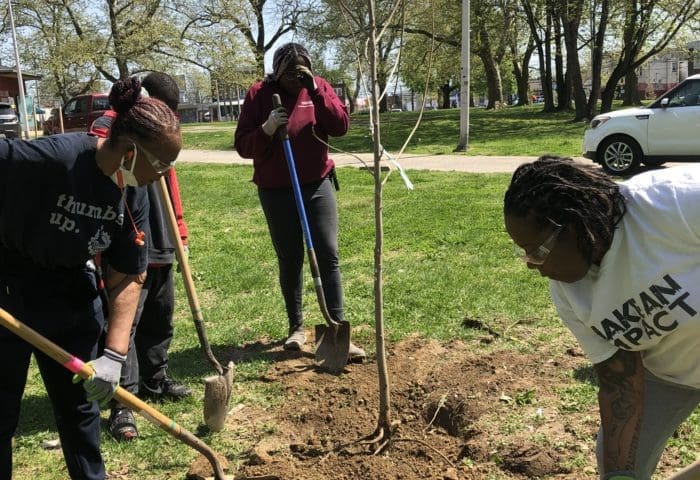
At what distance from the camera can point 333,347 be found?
380 cm

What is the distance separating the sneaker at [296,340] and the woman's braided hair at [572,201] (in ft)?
8.69

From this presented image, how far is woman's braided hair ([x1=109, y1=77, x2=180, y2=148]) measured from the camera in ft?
6.75

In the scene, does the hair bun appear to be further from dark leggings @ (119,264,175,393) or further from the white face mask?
dark leggings @ (119,264,175,393)

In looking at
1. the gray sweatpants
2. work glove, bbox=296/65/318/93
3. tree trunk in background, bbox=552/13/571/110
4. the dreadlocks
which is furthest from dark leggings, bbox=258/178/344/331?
tree trunk in background, bbox=552/13/571/110

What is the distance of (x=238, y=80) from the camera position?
30547 millimetres

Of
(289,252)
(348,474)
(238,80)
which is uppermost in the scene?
(238,80)

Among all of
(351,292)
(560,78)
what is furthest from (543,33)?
(351,292)

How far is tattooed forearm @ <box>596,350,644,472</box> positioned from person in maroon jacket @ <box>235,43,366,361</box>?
2.24 meters

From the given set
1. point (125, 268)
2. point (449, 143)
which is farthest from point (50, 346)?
point (449, 143)

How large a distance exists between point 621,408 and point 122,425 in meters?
2.45

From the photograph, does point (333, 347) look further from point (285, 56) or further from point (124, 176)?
point (124, 176)

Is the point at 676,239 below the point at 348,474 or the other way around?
the other way around

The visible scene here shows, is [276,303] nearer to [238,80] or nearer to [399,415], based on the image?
[399,415]

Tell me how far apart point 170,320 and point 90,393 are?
4.58 feet
